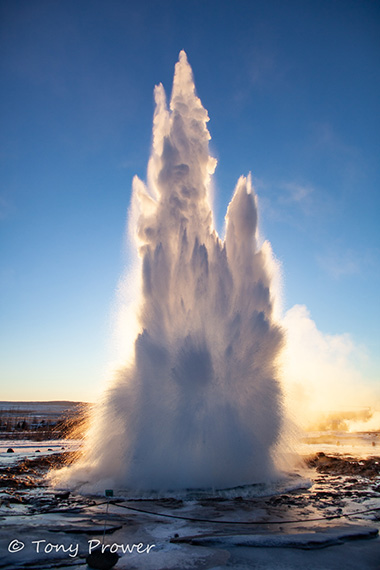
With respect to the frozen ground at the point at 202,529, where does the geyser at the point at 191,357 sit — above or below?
above

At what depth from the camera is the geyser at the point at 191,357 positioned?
16406mm

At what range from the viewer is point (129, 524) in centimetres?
1056

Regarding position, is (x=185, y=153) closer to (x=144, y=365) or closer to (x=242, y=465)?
(x=144, y=365)

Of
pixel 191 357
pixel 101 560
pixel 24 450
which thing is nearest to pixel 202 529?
pixel 101 560

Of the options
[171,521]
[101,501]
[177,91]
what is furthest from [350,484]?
[177,91]

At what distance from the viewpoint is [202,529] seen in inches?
394

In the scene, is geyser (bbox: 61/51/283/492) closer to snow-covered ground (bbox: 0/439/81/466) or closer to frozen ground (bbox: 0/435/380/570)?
frozen ground (bbox: 0/435/380/570)

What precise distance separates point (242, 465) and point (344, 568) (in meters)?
9.69

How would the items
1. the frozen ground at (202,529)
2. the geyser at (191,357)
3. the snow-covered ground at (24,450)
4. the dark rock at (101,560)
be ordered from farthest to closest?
the snow-covered ground at (24,450) → the geyser at (191,357) → the frozen ground at (202,529) → the dark rock at (101,560)

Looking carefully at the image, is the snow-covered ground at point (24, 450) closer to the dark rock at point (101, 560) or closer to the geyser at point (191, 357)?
the geyser at point (191, 357)

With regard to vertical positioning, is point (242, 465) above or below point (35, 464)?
above

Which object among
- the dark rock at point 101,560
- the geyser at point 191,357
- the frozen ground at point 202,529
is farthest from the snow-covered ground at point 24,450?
the dark rock at point 101,560

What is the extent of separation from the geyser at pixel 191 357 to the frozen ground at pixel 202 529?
6.79 feet

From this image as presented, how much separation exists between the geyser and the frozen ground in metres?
2.07
